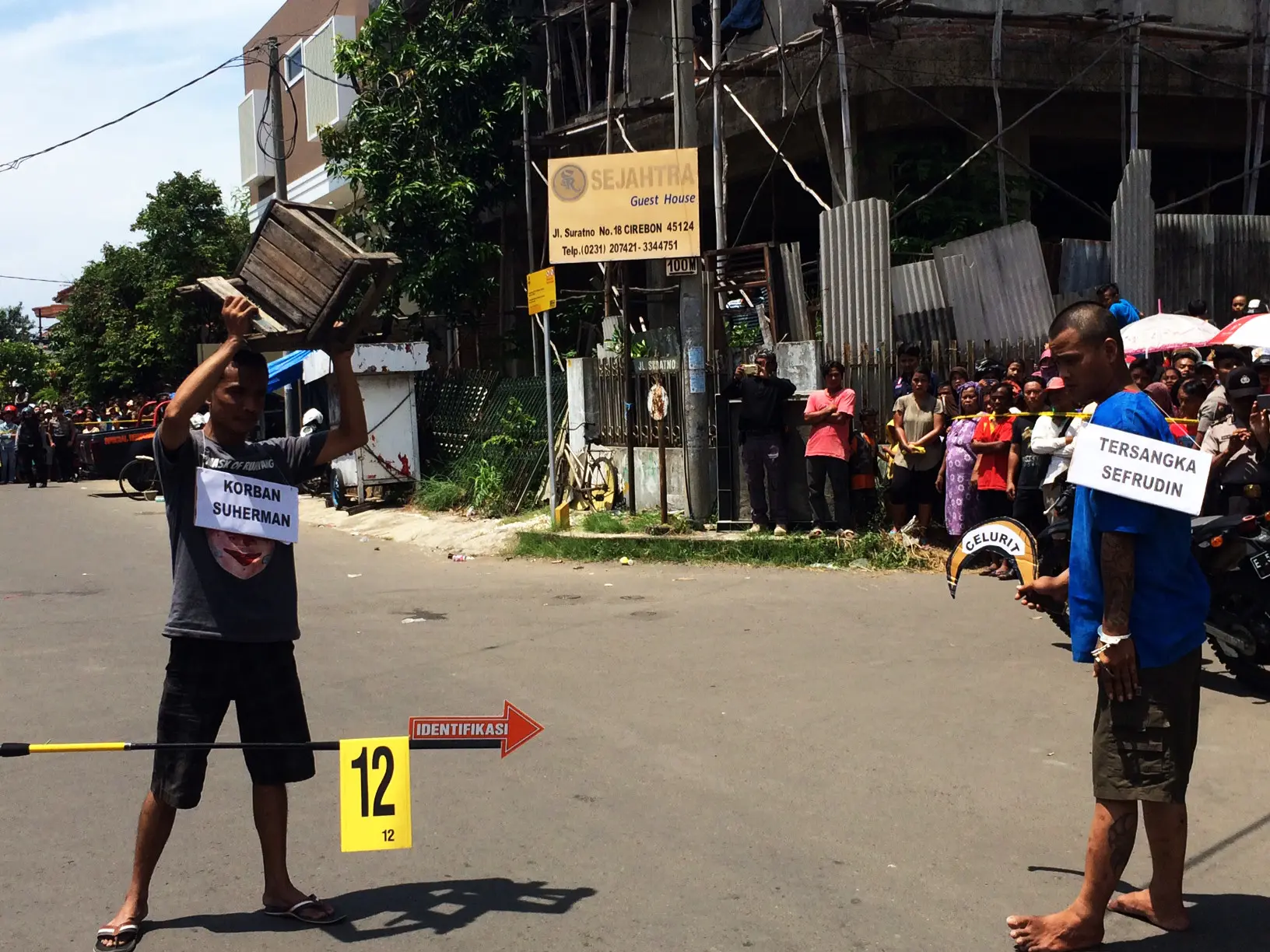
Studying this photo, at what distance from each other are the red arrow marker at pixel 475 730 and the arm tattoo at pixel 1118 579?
6.13 ft

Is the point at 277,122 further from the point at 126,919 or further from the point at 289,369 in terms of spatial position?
the point at 126,919

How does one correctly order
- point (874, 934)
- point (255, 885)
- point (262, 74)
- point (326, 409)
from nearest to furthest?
point (874, 934) → point (255, 885) → point (326, 409) → point (262, 74)

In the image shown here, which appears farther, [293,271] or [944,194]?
[944,194]

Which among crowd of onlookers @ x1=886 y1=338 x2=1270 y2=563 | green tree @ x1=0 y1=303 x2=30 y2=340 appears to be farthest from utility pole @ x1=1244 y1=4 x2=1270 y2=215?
green tree @ x1=0 y1=303 x2=30 y2=340

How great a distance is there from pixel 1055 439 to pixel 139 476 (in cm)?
1814

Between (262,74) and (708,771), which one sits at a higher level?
(262,74)

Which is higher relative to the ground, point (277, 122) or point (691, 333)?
point (277, 122)

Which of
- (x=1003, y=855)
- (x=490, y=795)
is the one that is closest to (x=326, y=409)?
(x=490, y=795)

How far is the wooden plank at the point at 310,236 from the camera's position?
4422 millimetres

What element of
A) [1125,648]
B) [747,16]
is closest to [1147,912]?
[1125,648]

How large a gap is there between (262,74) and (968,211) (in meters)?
25.8

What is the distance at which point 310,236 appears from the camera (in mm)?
4527

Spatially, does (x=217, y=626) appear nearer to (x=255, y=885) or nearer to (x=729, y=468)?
(x=255, y=885)

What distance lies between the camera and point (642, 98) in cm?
1795
